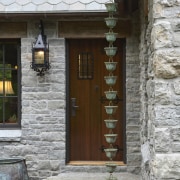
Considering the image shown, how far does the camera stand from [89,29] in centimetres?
741

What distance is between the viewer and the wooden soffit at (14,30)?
7.51 meters

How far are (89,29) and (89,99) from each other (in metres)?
1.17

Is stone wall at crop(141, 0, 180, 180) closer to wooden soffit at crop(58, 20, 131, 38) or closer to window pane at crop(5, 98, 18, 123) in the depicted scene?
wooden soffit at crop(58, 20, 131, 38)

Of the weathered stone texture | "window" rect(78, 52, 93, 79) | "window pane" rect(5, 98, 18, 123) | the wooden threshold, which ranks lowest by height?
the wooden threshold

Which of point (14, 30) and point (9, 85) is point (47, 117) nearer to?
point (9, 85)

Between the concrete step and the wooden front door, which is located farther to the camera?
the wooden front door

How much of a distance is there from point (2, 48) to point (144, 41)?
2751 millimetres

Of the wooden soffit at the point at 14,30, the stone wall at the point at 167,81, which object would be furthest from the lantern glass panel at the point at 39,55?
the stone wall at the point at 167,81

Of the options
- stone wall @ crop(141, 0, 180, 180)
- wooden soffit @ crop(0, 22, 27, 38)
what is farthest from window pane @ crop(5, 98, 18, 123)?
stone wall @ crop(141, 0, 180, 180)

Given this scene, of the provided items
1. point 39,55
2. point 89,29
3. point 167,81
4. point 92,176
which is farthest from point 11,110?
point 167,81

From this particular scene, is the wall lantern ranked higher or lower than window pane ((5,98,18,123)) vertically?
higher

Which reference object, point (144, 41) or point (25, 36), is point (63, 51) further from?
point (144, 41)

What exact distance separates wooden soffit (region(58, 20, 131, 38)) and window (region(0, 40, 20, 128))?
900mm

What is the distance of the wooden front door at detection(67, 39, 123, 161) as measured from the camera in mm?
7633
